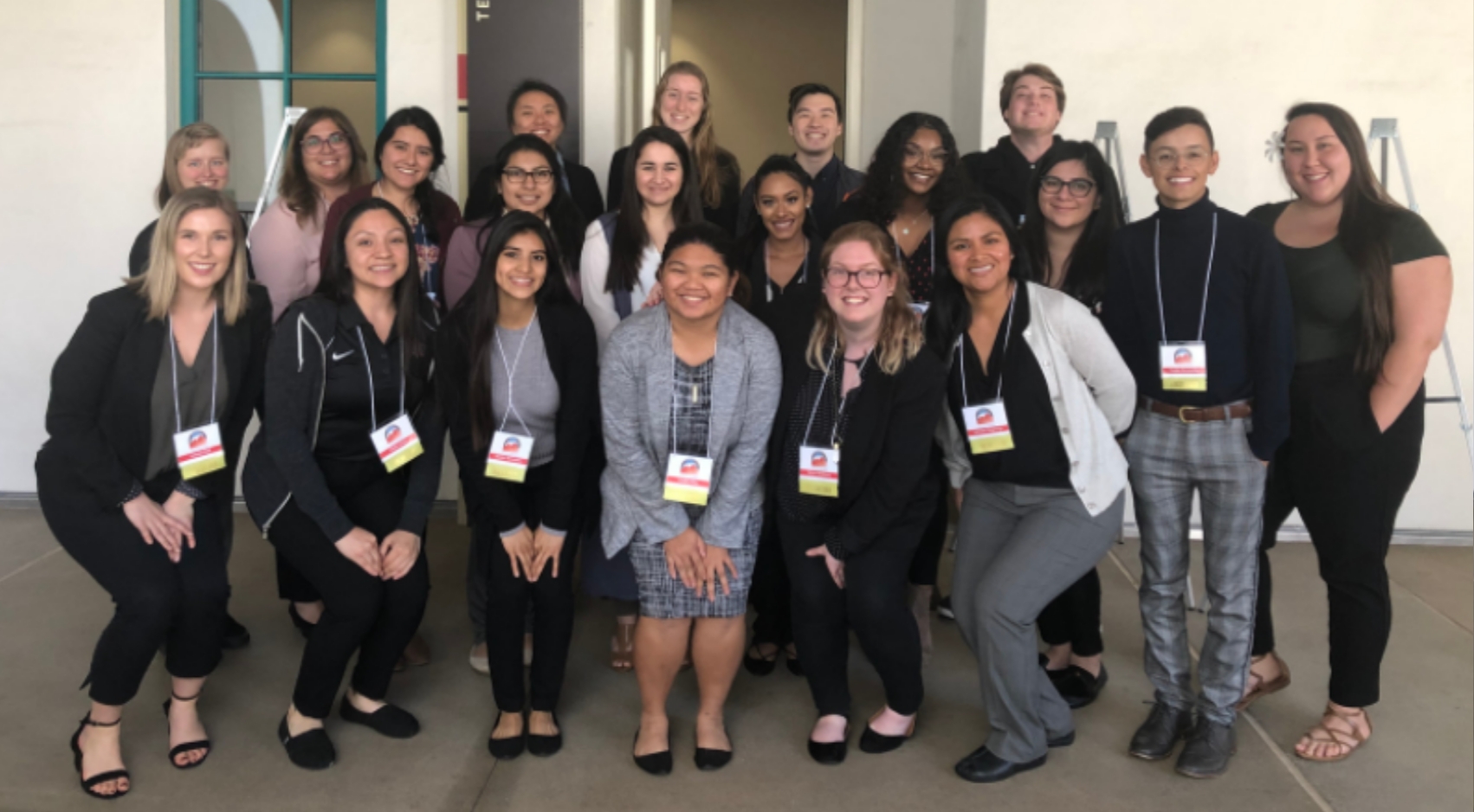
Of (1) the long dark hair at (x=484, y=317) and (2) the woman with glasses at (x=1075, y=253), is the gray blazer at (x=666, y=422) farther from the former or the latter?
(2) the woman with glasses at (x=1075, y=253)

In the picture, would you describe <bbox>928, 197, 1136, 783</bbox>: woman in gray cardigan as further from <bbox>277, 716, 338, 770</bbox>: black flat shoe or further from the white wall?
the white wall

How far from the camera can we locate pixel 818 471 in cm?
273

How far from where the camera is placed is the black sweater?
2.62 m

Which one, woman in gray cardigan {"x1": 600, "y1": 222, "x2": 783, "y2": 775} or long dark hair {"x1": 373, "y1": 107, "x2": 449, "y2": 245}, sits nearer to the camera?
woman in gray cardigan {"x1": 600, "y1": 222, "x2": 783, "y2": 775}

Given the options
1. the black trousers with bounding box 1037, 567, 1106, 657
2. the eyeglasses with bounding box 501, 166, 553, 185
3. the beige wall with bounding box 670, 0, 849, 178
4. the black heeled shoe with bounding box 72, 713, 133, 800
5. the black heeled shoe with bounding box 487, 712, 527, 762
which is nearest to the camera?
the black heeled shoe with bounding box 72, 713, 133, 800

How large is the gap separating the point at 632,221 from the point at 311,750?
1.69m

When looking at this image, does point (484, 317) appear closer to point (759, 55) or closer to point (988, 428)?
point (988, 428)

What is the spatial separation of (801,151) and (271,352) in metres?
1.91

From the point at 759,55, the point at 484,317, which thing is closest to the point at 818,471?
the point at 484,317

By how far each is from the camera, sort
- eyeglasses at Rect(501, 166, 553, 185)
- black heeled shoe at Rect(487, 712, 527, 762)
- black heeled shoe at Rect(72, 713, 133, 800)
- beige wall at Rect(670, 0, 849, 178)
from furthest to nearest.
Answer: beige wall at Rect(670, 0, 849, 178) < eyeglasses at Rect(501, 166, 553, 185) < black heeled shoe at Rect(487, 712, 527, 762) < black heeled shoe at Rect(72, 713, 133, 800)

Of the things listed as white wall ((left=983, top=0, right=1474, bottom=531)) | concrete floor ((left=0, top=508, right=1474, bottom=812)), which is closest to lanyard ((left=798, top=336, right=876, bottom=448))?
concrete floor ((left=0, top=508, right=1474, bottom=812))

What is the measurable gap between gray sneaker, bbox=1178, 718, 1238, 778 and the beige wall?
7.10 meters

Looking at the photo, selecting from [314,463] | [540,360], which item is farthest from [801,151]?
[314,463]

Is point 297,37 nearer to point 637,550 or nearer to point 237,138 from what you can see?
point 237,138
